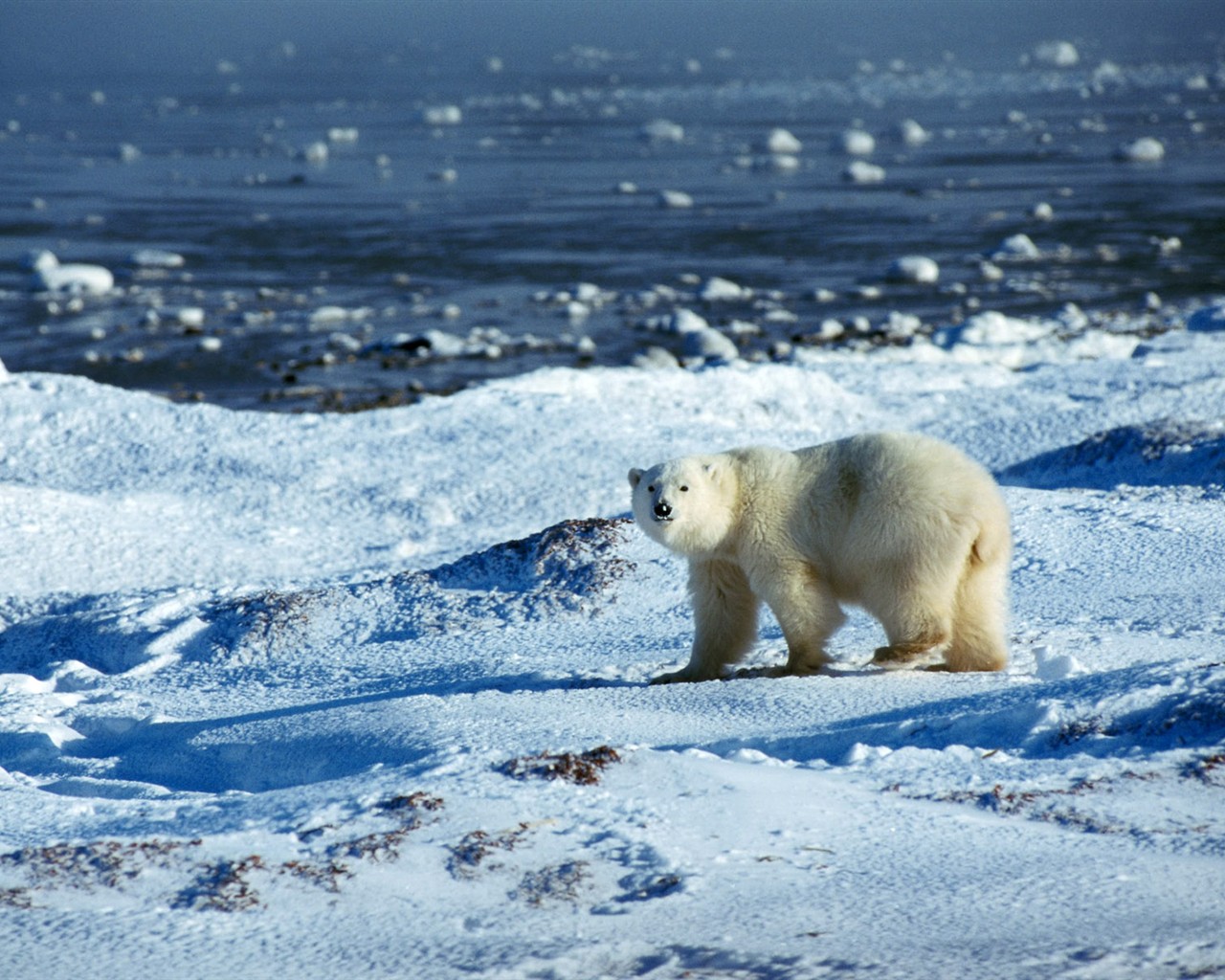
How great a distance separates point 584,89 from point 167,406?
101 feet

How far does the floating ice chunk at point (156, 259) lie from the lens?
49.7 feet

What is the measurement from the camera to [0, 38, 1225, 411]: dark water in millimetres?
11883

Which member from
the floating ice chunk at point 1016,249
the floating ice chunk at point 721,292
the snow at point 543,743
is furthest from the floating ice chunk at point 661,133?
the snow at point 543,743

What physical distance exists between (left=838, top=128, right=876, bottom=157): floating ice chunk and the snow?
16.7 m

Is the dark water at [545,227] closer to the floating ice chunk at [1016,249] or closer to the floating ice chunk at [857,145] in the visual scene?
the floating ice chunk at [1016,249]

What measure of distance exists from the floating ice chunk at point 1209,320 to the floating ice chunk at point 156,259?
31.1 feet

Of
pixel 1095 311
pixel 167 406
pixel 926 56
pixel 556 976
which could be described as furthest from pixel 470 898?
pixel 926 56

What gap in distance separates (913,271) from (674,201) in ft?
17.0

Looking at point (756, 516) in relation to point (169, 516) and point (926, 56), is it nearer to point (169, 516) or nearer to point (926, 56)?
point (169, 516)

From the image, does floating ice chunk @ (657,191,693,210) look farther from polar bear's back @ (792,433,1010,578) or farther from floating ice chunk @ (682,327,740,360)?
polar bear's back @ (792,433,1010,578)

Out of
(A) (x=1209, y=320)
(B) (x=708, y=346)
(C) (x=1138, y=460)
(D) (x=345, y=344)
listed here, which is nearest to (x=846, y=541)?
(C) (x=1138, y=460)

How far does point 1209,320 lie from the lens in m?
10.8

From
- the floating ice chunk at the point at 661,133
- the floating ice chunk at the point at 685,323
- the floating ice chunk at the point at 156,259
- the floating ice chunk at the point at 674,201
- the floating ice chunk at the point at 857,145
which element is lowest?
the floating ice chunk at the point at 685,323

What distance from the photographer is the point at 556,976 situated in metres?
2.13
